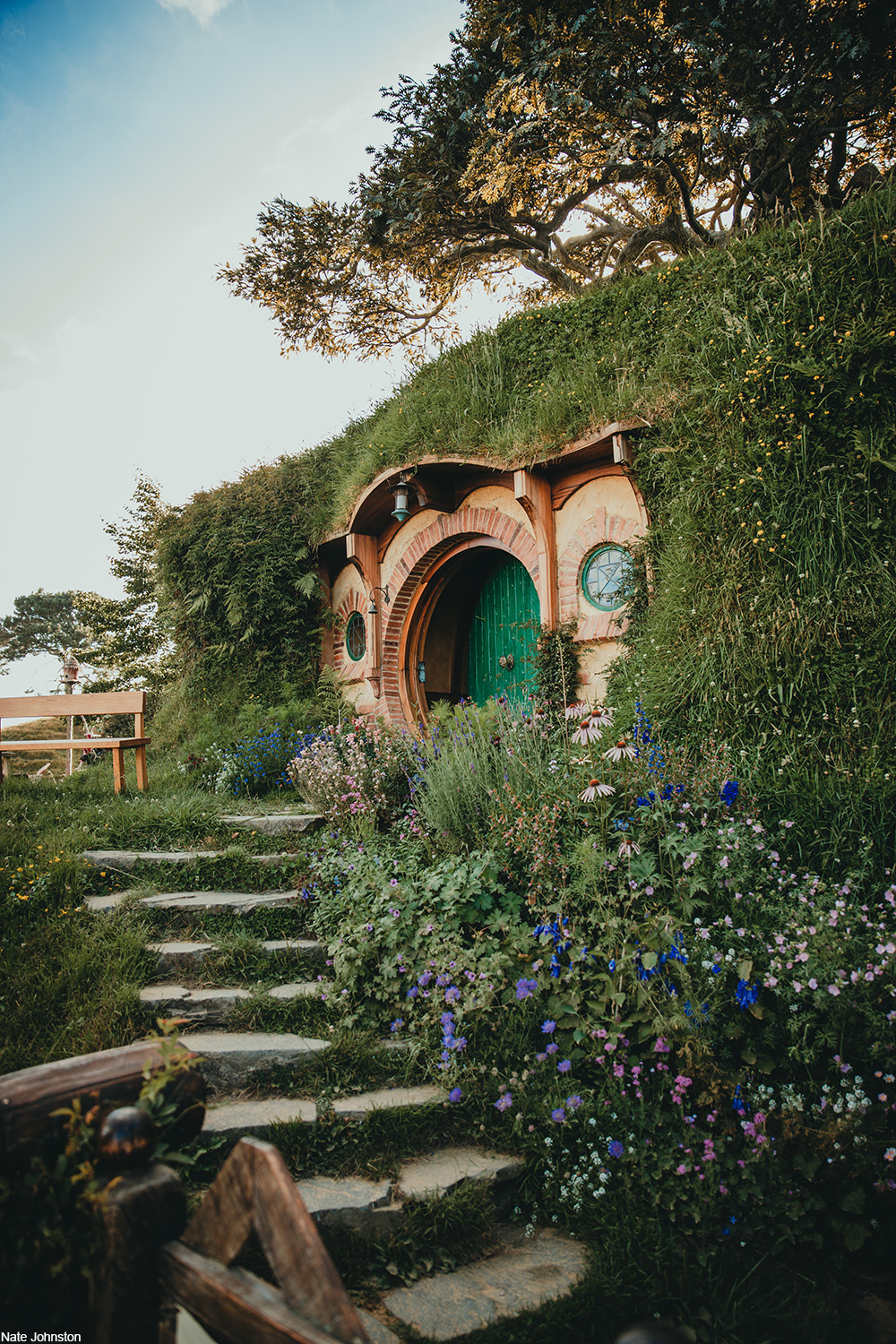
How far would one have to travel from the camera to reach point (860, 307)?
3.89 metres

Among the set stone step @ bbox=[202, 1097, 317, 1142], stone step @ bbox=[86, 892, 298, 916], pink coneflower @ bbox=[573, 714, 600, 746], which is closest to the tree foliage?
stone step @ bbox=[86, 892, 298, 916]

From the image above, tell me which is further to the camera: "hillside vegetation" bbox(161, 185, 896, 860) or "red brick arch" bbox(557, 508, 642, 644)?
"red brick arch" bbox(557, 508, 642, 644)

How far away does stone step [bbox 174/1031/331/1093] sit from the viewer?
2.65 meters

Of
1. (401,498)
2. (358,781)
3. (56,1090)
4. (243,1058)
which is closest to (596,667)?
(358,781)

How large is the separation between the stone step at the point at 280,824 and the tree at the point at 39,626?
27.5m

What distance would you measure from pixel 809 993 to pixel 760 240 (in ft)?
16.2

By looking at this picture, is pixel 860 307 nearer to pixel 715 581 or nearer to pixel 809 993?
pixel 715 581

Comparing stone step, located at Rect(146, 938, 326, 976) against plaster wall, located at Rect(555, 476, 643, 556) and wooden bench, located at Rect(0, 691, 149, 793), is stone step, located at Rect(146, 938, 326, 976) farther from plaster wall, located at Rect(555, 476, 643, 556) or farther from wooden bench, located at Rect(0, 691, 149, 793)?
plaster wall, located at Rect(555, 476, 643, 556)

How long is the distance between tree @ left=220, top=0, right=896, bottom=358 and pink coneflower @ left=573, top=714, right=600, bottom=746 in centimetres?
362

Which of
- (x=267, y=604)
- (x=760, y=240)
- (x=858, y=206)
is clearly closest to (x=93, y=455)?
(x=267, y=604)

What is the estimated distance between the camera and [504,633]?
A: 7.04m

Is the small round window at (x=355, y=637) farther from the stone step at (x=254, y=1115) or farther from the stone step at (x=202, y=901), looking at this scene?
the stone step at (x=254, y=1115)

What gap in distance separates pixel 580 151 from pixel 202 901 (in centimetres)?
750

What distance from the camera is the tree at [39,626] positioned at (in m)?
28.4
